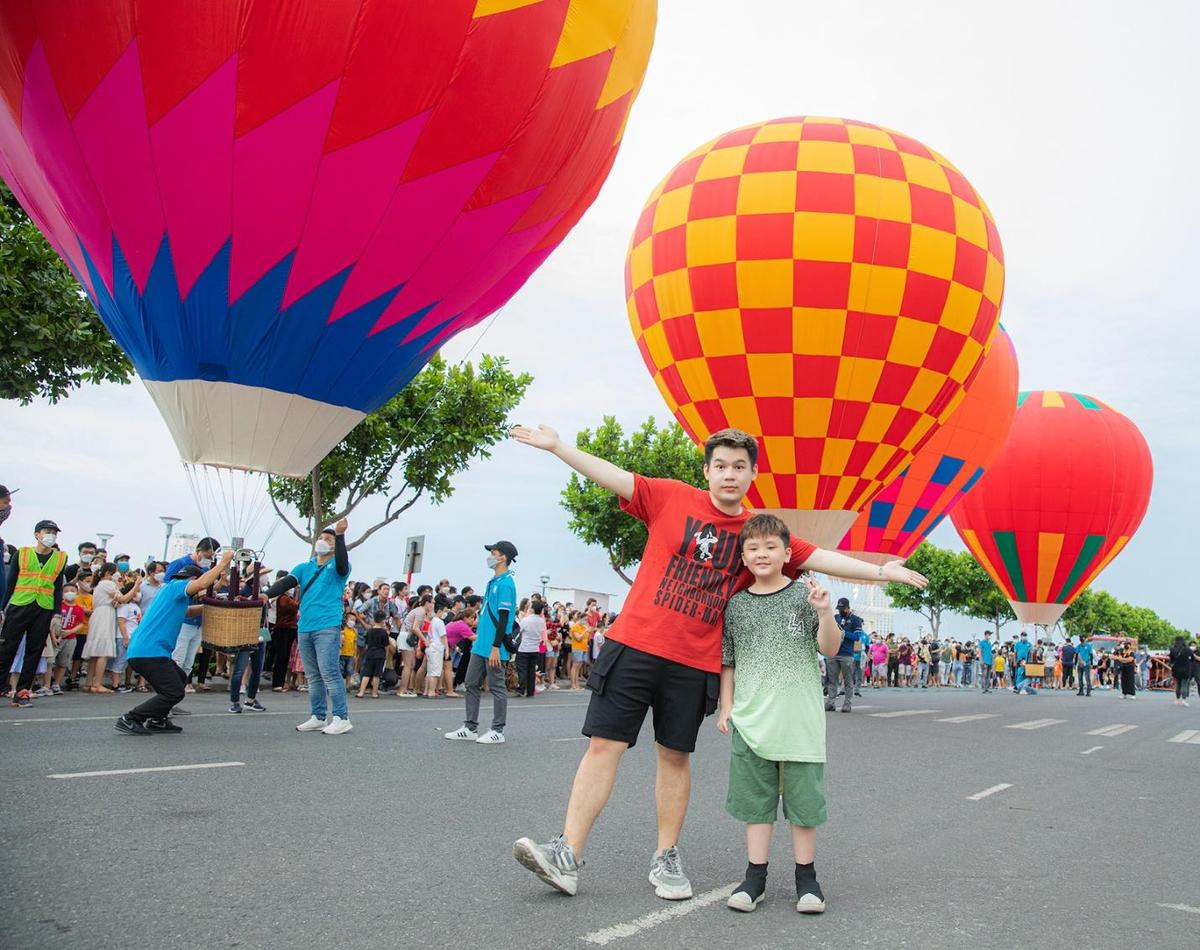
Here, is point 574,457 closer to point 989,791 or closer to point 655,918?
point 655,918

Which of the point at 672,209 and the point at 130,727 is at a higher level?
the point at 672,209

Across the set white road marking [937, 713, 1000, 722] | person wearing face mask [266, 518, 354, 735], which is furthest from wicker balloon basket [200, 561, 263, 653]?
white road marking [937, 713, 1000, 722]

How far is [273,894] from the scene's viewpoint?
3645 millimetres

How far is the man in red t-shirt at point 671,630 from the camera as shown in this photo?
157 inches

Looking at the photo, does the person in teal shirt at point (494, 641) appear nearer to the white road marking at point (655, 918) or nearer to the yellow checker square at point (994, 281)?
the white road marking at point (655, 918)

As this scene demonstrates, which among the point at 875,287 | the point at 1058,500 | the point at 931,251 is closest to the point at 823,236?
the point at 875,287

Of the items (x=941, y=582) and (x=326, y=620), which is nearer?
(x=326, y=620)

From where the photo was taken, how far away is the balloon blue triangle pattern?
306 inches

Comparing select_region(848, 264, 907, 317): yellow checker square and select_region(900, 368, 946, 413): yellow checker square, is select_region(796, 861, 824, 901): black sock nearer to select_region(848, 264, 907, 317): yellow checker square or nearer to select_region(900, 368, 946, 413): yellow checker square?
select_region(848, 264, 907, 317): yellow checker square

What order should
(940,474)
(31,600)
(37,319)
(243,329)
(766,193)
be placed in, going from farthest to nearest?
(940,474)
(766,193)
(37,319)
(31,600)
(243,329)

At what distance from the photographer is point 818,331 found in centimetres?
1677

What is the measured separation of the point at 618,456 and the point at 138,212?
3067cm

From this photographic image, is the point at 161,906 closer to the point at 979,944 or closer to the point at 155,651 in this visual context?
the point at 979,944

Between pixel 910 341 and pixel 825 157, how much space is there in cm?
359
